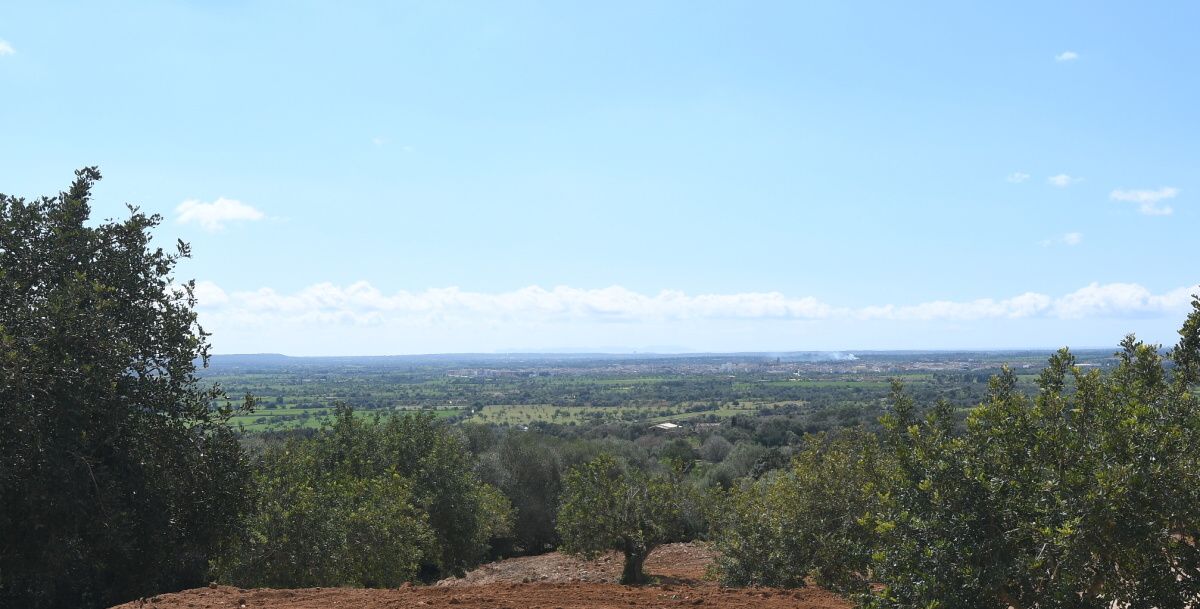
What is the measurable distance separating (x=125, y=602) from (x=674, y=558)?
30.3 meters

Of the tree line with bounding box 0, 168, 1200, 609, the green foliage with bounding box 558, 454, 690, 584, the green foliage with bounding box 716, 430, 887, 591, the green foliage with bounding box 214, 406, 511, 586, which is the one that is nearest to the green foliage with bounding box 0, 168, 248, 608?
the tree line with bounding box 0, 168, 1200, 609

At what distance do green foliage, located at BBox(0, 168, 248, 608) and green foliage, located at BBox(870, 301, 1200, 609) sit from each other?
9.22 metres

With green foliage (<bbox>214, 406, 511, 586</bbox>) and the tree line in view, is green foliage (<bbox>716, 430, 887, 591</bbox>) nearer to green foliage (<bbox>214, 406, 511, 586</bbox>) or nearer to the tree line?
the tree line

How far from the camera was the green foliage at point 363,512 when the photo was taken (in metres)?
17.8

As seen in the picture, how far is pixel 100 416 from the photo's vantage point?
32.6 ft

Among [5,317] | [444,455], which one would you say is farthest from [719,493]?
[5,317]

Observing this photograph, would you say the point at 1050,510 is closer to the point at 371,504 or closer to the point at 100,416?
the point at 100,416

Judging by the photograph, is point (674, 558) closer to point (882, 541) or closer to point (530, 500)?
point (530, 500)

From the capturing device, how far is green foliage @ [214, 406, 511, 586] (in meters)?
17.8

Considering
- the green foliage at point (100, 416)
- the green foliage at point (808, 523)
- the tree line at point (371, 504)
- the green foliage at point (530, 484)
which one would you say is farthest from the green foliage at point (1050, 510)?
the green foliage at point (530, 484)

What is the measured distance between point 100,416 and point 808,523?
45.7 ft

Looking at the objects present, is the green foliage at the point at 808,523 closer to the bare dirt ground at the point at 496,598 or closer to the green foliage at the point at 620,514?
the bare dirt ground at the point at 496,598

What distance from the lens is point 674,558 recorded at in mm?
38781

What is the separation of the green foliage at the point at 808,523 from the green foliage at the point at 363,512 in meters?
8.43
